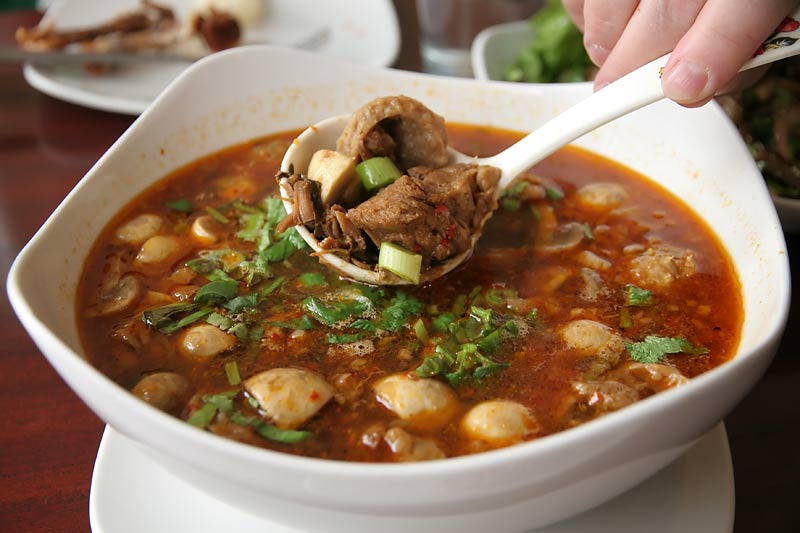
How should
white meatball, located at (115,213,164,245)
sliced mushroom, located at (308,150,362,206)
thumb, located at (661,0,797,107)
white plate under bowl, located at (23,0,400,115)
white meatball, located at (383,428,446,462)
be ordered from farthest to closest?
white plate under bowl, located at (23,0,400,115)
white meatball, located at (115,213,164,245)
sliced mushroom, located at (308,150,362,206)
thumb, located at (661,0,797,107)
white meatball, located at (383,428,446,462)

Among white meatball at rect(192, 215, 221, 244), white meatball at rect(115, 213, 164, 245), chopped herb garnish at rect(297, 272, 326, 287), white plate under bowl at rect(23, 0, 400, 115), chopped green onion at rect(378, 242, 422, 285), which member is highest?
chopped green onion at rect(378, 242, 422, 285)

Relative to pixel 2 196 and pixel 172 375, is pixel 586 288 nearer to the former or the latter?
pixel 172 375

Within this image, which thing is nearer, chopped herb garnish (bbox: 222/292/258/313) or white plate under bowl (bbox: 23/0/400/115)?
chopped herb garnish (bbox: 222/292/258/313)

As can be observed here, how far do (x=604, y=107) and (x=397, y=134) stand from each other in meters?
0.55

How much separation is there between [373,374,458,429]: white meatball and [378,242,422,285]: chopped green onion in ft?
0.94

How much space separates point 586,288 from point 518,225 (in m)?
0.33

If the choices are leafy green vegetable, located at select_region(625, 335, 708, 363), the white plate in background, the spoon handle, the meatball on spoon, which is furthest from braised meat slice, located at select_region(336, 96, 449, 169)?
the white plate in background

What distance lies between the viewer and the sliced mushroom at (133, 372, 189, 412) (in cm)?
166

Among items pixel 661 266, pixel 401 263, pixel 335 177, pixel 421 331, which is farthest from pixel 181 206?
pixel 661 266

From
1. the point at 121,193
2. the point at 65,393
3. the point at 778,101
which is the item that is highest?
the point at 121,193

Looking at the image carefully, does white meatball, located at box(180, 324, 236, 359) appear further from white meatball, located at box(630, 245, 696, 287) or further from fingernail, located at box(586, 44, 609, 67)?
fingernail, located at box(586, 44, 609, 67)

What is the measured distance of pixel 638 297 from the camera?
202 centimetres

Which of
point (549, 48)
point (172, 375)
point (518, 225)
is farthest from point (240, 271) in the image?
point (549, 48)

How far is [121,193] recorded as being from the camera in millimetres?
2232
